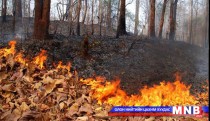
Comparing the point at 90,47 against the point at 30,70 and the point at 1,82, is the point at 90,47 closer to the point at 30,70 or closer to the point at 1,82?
the point at 30,70

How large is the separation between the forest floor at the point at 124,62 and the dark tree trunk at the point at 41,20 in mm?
563

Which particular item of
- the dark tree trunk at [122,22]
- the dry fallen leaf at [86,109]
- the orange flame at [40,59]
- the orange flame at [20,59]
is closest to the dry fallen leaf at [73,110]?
the dry fallen leaf at [86,109]

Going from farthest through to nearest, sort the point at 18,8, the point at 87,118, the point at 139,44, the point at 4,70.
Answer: the point at 18,8
the point at 139,44
the point at 4,70
the point at 87,118

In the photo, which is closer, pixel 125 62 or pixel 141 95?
pixel 141 95

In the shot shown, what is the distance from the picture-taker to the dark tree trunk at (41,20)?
40.8ft

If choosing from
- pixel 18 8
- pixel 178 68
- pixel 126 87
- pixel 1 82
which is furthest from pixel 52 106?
pixel 18 8

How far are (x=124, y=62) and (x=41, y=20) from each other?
448 centimetres

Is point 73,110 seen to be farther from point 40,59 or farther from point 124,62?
point 124,62

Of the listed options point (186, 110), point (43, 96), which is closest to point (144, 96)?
point (186, 110)

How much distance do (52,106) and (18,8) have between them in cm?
2279

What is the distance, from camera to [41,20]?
1262 centimetres

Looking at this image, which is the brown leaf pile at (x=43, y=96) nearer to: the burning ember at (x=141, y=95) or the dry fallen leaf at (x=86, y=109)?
the dry fallen leaf at (x=86, y=109)

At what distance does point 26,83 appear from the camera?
27.7ft

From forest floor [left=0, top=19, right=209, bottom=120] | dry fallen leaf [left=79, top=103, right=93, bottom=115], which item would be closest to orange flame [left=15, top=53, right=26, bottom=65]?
forest floor [left=0, top=19, right=209, bottom=120]
